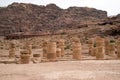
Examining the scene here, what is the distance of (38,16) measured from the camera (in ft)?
362

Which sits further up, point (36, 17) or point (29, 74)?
point (36, 17)

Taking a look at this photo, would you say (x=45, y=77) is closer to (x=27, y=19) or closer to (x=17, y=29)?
(x=17, y=29)

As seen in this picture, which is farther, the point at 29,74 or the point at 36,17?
the point at 36,17

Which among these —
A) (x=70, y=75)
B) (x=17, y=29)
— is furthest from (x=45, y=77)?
(x=17, y=29)

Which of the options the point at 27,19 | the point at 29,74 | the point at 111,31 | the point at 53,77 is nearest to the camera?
the point at 53,77

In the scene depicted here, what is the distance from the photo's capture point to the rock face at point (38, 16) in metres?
102

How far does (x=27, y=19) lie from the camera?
10856 centimetres

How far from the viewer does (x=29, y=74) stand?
14.5m

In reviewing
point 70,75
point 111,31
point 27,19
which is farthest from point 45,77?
point 27,19

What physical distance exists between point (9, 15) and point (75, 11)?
24881 mm

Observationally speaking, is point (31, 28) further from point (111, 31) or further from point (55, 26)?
point (111, 31)

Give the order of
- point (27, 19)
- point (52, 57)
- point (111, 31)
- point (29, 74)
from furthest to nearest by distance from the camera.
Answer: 1. point (27, 19)
2. point (111, 31)
3. point (52, 57)
4. point (29, 74)

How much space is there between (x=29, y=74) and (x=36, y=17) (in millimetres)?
95187

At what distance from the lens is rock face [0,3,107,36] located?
10188 cm
